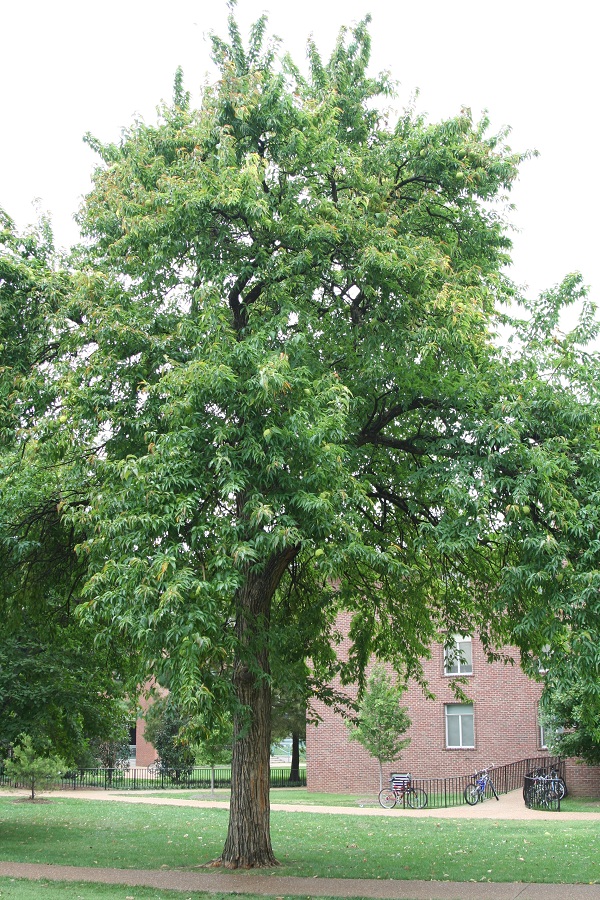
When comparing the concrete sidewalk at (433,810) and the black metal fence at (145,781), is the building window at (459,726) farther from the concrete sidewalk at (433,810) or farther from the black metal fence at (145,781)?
the black metal fence at (145,781)

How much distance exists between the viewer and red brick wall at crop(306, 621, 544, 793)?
32188mm

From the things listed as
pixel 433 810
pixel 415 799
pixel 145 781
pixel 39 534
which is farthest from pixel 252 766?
pixel 145 781

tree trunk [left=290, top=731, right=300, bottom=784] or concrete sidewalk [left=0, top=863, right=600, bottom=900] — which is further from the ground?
concrete sidewalk [left=0, top=863, right=600, bottom=900]

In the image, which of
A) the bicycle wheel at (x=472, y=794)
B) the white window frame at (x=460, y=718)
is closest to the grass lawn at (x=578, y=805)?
the bicycle wheel at (x=472, y=794)

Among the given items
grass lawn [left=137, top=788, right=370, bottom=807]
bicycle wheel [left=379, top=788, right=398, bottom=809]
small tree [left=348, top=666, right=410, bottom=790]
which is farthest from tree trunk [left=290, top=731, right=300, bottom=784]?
bicycle wheel [left=379, top=788, right=398, bottom=809]

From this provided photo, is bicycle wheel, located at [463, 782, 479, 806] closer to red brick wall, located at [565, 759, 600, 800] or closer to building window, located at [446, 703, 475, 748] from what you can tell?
red brick wall, located at [565, 759, 600, 800]

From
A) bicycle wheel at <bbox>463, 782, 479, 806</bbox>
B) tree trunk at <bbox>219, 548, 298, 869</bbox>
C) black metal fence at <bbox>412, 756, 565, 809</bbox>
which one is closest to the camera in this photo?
tree trunk at <bbox>219, 548, 298, 869</bbox>

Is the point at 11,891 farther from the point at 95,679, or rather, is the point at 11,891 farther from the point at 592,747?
the point at 592,747

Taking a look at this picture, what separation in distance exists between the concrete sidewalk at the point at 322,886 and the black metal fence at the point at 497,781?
62.8 feet

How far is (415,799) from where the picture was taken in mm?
28000

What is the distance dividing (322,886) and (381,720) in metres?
17.8

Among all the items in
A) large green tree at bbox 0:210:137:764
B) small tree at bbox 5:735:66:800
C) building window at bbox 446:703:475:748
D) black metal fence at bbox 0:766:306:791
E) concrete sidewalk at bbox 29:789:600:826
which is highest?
large green tree at bbox 0:210:137:764

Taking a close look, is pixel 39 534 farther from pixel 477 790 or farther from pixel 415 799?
pixel 477 790

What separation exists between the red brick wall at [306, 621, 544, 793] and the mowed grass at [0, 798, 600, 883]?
32.9 feet
